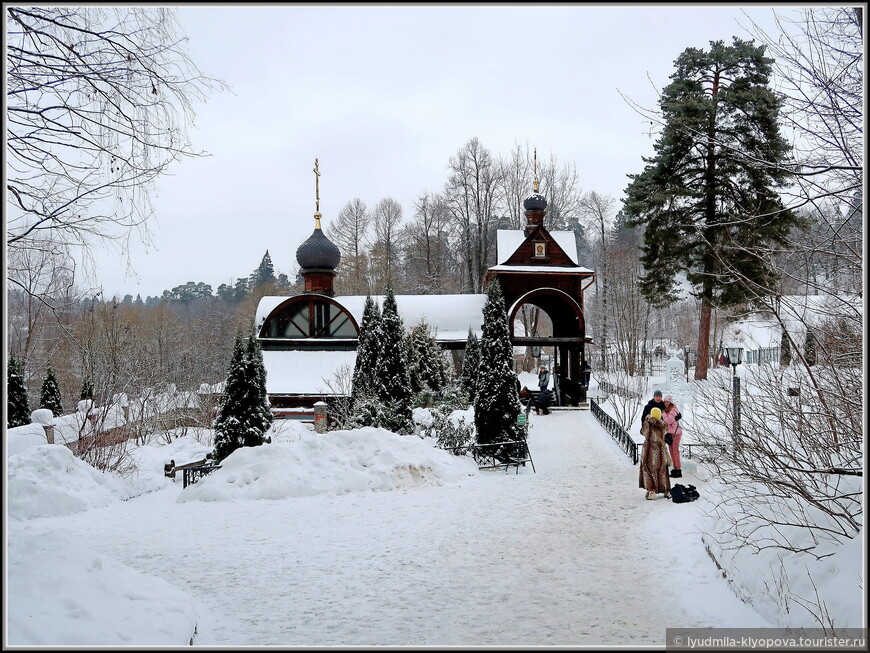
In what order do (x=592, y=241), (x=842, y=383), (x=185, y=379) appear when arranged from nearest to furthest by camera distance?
1. (x=842, y=383)
2. (x=185, y=379)
3. (x=592, y=241)

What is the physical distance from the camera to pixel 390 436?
1416 cm

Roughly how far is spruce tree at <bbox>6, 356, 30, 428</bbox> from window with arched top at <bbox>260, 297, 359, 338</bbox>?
450 inches

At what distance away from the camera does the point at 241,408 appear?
1512 cm

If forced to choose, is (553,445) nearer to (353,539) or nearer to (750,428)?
(353,539)

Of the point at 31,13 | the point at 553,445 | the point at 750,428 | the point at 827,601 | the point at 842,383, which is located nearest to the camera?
the point at 31,13

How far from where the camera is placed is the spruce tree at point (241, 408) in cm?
1489

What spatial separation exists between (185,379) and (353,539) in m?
18.3

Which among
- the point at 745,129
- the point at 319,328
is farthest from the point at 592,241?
the point at 745,129

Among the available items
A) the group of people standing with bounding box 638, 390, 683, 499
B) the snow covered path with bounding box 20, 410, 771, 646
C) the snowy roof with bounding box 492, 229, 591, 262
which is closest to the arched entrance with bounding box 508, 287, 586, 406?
the snowy roof with bounding box 492, 229, 591, 262

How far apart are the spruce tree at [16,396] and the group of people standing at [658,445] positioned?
51.6 feet

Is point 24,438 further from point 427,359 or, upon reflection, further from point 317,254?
point 317,254

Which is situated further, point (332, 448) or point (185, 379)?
point (185, 379)

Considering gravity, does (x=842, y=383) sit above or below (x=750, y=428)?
above

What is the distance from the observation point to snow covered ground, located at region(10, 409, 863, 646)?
5.19 m
